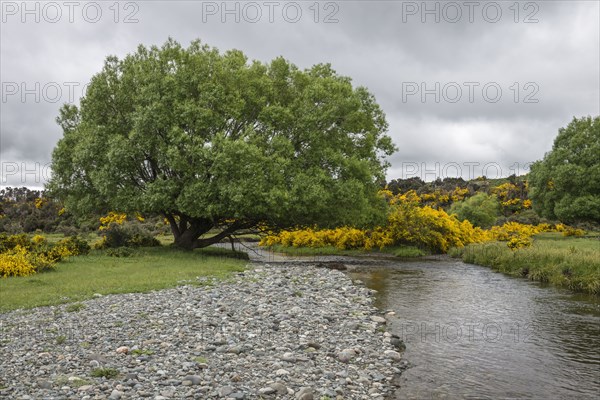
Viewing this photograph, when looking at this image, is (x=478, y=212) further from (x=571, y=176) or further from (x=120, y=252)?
(x=120, y=252)

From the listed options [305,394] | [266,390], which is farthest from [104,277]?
[305,394]

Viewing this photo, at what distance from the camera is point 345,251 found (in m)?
44.1

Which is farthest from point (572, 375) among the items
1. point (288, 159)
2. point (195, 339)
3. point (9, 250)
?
point (9, 250)

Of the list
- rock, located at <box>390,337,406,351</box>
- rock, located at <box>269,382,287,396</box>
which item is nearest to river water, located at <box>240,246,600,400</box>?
rock, located at <box>390,337,406,351</box>

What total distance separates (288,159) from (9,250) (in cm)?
1598

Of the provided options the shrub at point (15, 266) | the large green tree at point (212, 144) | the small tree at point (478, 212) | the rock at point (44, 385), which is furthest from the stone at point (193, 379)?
the small tree at point (478, 212)

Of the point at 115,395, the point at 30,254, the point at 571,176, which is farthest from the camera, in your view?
the point at 571,176

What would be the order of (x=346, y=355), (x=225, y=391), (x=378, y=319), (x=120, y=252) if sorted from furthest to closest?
(x=120, y=252), (x=378, y=319), (x=346, y=355), (x=225, y=391)

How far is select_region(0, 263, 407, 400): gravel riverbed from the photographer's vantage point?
8586mm

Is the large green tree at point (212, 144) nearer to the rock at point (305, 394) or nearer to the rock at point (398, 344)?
the rock at point (398, 344)

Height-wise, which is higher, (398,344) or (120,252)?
(120,252)

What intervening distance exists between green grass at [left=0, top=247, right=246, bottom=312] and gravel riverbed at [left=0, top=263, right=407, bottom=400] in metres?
1.28

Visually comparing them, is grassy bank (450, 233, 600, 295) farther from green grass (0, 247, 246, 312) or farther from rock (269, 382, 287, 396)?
rock (269, 382, 287, 396)

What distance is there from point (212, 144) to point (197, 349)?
1746 cm
